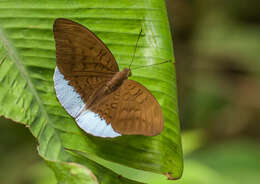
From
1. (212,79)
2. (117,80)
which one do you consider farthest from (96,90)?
(212,79)

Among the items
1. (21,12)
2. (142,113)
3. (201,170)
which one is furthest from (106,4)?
(201,170)

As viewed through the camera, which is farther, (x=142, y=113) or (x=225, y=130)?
(x=225, y=130)

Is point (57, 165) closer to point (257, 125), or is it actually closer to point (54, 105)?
point (54, 105)

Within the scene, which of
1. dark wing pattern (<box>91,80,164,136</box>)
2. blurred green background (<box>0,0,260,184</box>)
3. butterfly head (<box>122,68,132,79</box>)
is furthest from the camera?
blurred green background (<box>0,0,260,184</box>)

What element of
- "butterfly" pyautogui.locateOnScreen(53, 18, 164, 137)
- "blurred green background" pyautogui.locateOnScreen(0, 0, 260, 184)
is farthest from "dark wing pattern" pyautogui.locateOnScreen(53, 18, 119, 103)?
"blurred green background" pyautogui.locateOnScreen(0, 0, 260, 184)

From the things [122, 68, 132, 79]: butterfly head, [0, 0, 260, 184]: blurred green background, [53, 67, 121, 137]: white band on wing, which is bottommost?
[0, 0, 260, 184]: blurred green background

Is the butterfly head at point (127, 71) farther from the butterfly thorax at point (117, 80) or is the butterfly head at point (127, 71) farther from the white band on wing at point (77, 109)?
the white band on wing at point (77, 109)

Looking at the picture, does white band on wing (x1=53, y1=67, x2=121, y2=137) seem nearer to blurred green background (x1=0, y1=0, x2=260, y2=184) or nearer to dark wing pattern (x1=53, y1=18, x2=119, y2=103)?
dark wing pattern (x1=53, y1=18, x2=119, y2=103)
